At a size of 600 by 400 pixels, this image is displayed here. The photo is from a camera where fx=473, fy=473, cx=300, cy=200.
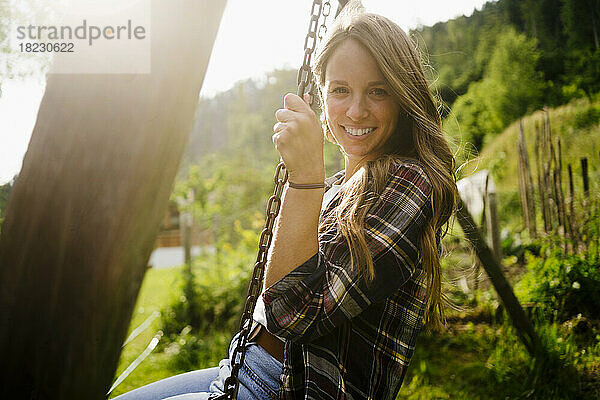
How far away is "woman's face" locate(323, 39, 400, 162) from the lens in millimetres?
1361

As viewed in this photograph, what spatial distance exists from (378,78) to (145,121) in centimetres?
71

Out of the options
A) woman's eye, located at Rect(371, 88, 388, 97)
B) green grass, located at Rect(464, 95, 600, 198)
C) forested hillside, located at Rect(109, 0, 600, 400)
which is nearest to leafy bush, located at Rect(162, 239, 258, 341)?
forested hillside, located at Rect(109, 0, 600, 400)

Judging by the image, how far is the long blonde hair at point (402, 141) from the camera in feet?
3.97

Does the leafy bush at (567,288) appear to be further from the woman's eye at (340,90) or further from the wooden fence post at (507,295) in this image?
the woman's eye at (340,90)

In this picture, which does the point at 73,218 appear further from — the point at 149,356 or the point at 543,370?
the point at 149,356

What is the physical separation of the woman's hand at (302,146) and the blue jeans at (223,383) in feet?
1.68

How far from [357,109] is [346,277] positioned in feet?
1.75

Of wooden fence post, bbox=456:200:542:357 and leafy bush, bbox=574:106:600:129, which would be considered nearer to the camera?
wooden fence post, bbox=456:200:542:357

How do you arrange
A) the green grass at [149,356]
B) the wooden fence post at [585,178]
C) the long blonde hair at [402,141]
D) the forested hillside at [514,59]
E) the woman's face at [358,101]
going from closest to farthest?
the long blonde hair at [402,141], the woman's face at [358,101], the wooden fence post at [585,178], the forested hillside at [514,59], the green grass at [149,356]

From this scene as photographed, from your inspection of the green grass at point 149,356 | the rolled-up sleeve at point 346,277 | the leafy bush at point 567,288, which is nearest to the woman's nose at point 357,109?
the rolled-up sleeve at point 346,277

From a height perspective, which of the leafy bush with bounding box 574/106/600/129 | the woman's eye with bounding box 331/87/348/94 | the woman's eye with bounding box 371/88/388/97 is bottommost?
the woman's eye with bounding box 371/88/388/97

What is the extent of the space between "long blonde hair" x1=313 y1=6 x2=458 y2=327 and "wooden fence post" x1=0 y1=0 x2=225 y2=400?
518 mm

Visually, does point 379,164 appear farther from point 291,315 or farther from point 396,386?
point 396,386

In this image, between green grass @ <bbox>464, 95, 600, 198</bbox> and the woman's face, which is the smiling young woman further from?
green grass @ <bbox>464, 95, 600, 198</bbox>
